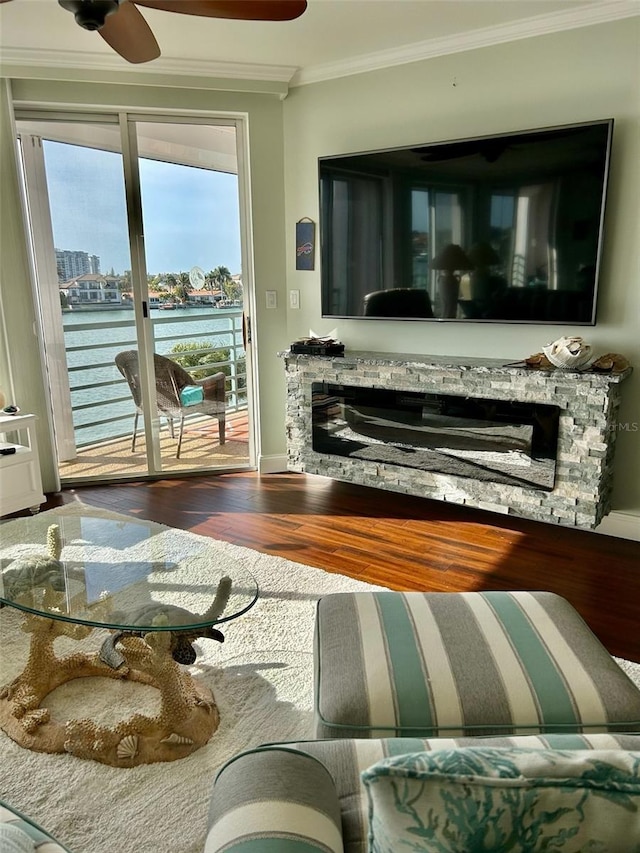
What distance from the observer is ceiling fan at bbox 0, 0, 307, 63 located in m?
1.69

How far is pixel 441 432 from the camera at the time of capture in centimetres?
349

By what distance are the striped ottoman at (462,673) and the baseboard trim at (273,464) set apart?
272 centimetres

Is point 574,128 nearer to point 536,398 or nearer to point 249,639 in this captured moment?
point 536,398

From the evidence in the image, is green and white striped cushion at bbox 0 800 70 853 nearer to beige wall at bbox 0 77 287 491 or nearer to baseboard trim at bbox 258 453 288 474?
beige wall at bbox 0 77 287 491

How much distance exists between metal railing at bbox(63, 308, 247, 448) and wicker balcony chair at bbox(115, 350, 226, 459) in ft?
0.13

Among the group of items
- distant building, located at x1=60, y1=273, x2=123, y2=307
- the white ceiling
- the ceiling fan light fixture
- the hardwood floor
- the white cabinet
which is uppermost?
the white ceiling

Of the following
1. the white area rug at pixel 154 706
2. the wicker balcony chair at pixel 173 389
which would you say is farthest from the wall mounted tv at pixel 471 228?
the white area rug at pixel 154 706

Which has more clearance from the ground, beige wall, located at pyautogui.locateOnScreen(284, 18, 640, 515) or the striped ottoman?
beige wall, located at pyautogui.locateOnScreen(284, 18, 640, 515)

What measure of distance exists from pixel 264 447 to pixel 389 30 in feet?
8.56

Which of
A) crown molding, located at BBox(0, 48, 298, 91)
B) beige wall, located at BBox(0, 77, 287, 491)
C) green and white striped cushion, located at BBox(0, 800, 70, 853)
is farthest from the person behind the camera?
beige wall, located at BBox(0, 77, 287, 491)

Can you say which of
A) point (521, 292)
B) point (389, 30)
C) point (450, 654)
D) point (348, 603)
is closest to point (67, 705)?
point (348, 603)

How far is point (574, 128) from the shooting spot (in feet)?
9.67

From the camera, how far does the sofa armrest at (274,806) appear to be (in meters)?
0.75

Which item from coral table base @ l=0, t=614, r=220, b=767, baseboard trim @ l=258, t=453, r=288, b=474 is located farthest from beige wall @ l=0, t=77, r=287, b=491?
coral table base @ l=0, t=614, r=220, b=767
